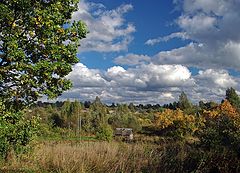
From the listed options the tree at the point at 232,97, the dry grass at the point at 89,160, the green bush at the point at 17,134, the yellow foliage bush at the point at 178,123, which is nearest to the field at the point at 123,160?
the dry grass at the point at 89,160

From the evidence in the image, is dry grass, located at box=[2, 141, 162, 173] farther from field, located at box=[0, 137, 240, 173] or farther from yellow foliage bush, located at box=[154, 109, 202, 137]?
yellow foliage bush, located at box=[154, 109, 202, 137]

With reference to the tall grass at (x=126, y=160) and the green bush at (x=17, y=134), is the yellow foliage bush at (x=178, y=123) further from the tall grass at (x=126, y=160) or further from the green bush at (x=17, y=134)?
the tall grass at (x=126, y=160)

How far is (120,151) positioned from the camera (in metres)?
13.9

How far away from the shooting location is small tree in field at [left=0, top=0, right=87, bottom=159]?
13.6 meters

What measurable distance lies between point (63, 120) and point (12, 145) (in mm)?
76465

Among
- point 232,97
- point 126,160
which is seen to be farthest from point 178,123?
point 126,160

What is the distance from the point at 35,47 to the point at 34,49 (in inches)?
3.8

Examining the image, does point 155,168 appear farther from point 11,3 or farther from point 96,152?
point 11,3

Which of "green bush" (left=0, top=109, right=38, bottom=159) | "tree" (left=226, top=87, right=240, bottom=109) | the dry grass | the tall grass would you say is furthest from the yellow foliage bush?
the tall grass

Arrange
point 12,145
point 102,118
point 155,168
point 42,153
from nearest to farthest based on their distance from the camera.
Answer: point 155,168 → point 42,153 → point 12,145 → point 102,118

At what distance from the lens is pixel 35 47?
14289 mm

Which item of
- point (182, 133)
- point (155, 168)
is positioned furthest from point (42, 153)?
point (182, 133)

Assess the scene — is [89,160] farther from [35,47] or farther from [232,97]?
[232,97]

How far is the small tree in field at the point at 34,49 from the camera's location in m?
13.6
